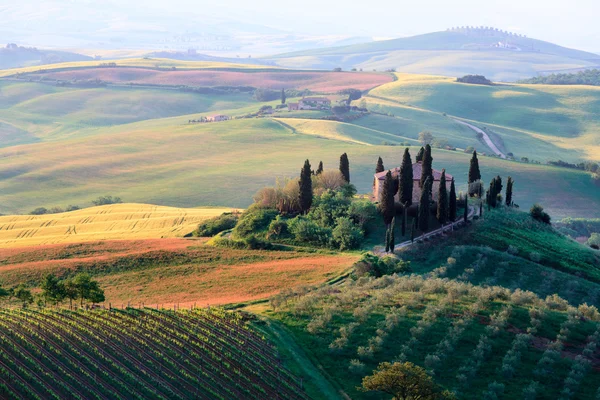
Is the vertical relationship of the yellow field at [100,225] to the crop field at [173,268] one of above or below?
below

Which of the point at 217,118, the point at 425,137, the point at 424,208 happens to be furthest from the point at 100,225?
the point at 217,118

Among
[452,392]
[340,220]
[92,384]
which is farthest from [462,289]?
[92,384]

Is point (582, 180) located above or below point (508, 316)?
below

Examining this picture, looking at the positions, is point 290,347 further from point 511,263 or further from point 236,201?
point 236,201

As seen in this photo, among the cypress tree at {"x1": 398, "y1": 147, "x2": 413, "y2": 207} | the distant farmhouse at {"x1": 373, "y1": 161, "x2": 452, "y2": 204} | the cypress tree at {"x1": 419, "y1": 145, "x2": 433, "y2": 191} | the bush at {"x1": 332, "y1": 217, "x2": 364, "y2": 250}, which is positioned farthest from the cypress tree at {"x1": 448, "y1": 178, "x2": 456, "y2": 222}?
the bush at {"x1": 332, "y1": 217, "x2": 364, "y2": 250}

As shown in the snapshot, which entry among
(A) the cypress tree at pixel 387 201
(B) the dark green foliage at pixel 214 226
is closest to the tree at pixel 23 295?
(B) the dark green foliage at pixel 214 226

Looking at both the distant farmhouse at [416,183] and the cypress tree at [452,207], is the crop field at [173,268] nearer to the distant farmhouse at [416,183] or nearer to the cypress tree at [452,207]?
the cypress tree at [452,207]

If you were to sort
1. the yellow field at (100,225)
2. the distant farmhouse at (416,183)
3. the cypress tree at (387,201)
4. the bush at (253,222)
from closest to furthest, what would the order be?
1. the cypress tree at (387,201)
2. the bush at (253,222)
3. the distant farmhouse at (416,183)
4. the yellow field at (100,225)
